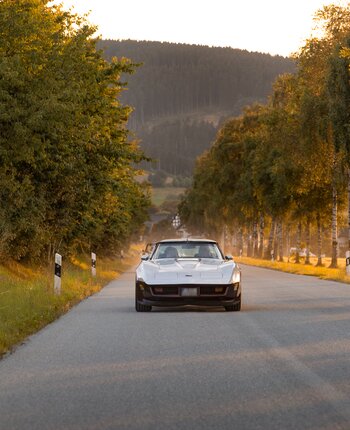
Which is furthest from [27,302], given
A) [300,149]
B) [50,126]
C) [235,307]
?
[300,149]

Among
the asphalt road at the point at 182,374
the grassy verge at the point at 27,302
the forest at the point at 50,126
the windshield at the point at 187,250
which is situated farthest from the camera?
the forest at the point at 50,126

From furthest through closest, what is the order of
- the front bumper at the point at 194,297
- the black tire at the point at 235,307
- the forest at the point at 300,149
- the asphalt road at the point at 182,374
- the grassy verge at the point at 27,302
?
1. the forest at the point at 300,149
2. the black tire at the point at 235,307
3. the front bumper at the point at 194,297
4. the grassy verge at the point at 27,302
5. the asphalt road at the point at 182,374

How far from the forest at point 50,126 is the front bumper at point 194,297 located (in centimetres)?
545

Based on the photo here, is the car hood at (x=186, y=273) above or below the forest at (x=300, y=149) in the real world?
below

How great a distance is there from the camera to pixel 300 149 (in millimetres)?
45594

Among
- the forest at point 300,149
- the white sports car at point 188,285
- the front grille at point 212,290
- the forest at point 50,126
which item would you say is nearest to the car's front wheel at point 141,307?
the white sports car at point 188,285

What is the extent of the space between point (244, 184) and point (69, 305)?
4875 centimetres

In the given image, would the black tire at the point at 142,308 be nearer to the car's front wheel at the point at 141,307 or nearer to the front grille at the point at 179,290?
the car's front wheel at the point at 141,307

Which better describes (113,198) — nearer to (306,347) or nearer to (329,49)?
(329,49)

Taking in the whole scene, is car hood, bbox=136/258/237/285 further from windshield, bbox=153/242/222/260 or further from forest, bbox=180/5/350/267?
forest, bbox=180/5/350/267

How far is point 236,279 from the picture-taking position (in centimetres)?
1642

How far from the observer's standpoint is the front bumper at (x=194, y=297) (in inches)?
640

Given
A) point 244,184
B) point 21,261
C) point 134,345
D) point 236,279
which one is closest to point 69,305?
point 236,279

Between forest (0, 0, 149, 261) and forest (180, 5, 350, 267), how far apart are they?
32.0 ft
